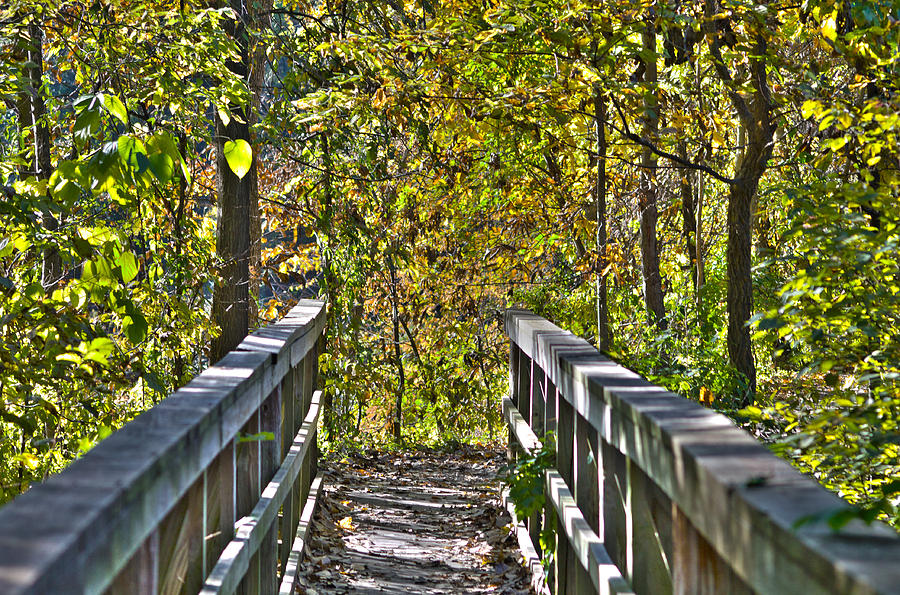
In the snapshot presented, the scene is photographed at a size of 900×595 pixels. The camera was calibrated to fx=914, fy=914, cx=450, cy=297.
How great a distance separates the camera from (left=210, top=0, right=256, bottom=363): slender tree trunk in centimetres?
785

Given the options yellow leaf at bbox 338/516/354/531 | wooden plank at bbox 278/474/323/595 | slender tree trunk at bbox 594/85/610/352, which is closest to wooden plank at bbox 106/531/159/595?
wooden plank at bbox 278/474/323/595

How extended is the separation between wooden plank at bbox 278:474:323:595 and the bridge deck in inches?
5.7

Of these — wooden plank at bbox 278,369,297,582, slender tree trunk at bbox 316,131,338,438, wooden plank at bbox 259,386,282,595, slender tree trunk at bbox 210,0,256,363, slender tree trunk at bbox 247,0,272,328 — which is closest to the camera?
wooden plank at bbox 259,386,282,595

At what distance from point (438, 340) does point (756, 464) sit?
35.0 ft

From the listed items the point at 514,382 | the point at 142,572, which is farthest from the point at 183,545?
the point at 514,382

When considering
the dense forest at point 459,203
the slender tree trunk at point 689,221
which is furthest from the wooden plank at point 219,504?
the slender tree trunk at point 689,221

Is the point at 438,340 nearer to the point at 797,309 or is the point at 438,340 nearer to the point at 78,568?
the point at 797,309

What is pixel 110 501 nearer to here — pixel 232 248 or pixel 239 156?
pixel 239 156

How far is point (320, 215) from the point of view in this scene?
886cm

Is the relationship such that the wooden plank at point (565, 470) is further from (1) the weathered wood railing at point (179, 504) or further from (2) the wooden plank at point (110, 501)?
(2) the wooden plank at point (110, 501)

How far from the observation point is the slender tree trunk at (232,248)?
7.85 m

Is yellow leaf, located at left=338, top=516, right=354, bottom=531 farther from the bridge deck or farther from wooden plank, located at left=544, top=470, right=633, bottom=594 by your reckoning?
wooden plank, located at left=544, top=470, right=633, bottom=594

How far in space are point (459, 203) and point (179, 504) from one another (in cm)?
833

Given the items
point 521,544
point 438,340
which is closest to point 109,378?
point 521,544
